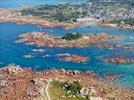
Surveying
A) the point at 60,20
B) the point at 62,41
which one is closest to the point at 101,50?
the point at 62,41

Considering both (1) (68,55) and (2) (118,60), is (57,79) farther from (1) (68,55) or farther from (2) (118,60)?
(1) (68,55)

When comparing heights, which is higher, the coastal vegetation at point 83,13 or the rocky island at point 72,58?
the coastal vegetation at point 83,13

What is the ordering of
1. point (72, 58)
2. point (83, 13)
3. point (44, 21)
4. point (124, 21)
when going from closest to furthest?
1. point (72, 58)
2. point (124, 21)
3. point (44, 21)
4. point (83, 13)

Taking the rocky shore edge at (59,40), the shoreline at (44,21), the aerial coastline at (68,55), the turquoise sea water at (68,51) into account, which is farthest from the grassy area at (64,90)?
the shoreline at (44,21)

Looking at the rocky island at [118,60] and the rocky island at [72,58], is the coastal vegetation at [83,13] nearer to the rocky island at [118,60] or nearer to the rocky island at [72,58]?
the rocky island at [118,60]

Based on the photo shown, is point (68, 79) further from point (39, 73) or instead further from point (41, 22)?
point (41, 22)

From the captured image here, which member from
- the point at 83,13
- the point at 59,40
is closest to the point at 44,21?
the point at 83,13
